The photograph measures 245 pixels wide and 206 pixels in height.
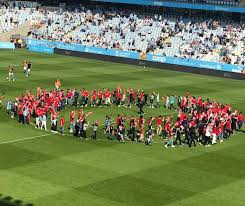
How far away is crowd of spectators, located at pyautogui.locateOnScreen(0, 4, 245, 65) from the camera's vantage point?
67.8 metres

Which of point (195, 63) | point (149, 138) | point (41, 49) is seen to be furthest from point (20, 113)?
point (41, 49)

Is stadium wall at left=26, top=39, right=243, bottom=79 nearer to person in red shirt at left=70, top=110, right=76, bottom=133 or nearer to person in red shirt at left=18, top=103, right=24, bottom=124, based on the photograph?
person in red shirt at left=70, top=110, right=76, bottom=133

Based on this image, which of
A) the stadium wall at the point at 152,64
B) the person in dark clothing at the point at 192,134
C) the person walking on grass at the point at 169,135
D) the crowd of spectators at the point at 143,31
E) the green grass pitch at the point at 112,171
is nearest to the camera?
the green grass pitch at the point at 112,171

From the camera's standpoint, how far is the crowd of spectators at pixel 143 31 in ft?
222

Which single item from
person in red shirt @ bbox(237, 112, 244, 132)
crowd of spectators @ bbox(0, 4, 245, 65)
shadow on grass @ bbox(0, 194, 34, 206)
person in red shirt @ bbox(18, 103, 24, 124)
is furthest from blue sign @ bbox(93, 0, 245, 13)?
shadow on grass @ bbox(0, 194, 34, 206)

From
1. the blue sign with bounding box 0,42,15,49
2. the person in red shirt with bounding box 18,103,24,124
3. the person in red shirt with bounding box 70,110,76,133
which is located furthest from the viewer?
the blue sign with bounding box 0,42,15,49

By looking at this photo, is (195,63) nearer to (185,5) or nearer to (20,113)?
(185,5)

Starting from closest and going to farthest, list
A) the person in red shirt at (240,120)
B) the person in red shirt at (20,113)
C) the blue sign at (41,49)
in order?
the person in red shirt at (20,113)
the person in red shirt at (240,120)
the blue sign at (41,49)

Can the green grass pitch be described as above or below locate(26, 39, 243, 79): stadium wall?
below

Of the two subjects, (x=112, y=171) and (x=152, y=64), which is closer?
(x=112, y=171)

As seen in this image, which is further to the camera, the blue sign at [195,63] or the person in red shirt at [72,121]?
the blue sign at [195,63]

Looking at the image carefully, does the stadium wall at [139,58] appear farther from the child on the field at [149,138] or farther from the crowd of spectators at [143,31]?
the child on the field at [149,138]

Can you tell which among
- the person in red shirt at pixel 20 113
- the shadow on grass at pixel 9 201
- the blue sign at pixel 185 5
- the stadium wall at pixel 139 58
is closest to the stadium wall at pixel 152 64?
the stadium wall at pixel 139 58

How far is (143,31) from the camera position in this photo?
252ft
